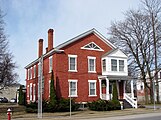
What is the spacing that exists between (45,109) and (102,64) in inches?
413

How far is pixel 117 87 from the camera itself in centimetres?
3725

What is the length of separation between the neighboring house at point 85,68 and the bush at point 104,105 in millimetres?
2255

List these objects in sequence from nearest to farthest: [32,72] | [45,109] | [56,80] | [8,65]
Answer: [45,109] < [56,80] < [8,65] < [32,72]

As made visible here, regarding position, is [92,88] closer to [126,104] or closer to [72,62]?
[72,62]

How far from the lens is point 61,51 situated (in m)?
34.3

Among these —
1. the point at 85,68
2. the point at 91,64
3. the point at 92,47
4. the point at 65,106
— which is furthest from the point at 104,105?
the point at 92,47

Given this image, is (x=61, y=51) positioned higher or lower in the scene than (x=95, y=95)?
higher

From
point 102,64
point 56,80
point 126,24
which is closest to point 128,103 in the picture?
point 102,64

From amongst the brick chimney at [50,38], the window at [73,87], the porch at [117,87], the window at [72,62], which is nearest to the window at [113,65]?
the porch at [117,87]

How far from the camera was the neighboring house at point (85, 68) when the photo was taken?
3438 centimetres

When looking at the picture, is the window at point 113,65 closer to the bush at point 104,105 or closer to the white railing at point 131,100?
the white railing at point 131,100

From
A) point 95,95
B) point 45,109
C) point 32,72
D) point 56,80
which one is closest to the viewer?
point 45,109

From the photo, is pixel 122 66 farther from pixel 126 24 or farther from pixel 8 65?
pixel 8 65

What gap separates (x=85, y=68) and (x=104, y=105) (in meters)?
6.00
